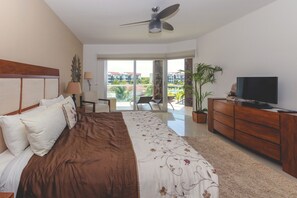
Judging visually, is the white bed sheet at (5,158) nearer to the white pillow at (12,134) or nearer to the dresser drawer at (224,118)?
the white pillow at (12,134)


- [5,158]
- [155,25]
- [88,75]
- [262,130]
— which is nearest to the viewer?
[5,158]

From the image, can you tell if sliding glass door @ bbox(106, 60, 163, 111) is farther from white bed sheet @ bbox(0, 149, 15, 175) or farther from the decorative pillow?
white bed sheet @ bbox(0, 149, 15, 175)

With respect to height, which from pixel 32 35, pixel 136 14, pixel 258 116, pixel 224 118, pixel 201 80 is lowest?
pixel 224 118

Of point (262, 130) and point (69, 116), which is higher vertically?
point (69, 116)

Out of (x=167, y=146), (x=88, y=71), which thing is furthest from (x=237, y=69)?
(x=88, y=71)

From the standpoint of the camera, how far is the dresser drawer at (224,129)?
344cm

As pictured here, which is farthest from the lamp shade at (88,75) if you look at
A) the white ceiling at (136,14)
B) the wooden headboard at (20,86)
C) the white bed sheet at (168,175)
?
the white bed sheet at (168,175)

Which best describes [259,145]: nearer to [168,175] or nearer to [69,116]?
[168,175]

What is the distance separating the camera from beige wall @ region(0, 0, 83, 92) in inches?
74.6

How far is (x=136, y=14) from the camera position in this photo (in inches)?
139

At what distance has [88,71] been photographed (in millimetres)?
6348

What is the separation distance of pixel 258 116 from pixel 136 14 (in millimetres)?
2767

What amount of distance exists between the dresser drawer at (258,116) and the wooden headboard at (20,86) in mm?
3111

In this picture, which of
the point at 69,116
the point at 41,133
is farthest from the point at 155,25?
the point at 41,133
